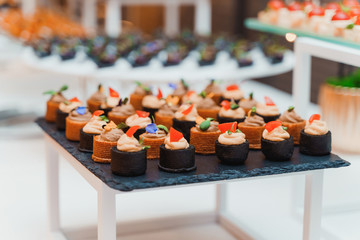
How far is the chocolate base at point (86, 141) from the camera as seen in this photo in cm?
251

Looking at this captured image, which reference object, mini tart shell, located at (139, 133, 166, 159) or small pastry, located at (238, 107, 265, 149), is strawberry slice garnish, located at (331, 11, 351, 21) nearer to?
small pastry, located at (238, 107, 265, 149)

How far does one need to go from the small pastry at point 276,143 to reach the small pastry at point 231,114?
288 millimetres

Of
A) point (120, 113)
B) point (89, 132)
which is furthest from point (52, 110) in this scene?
point (89, 132)

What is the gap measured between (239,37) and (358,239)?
4393 millimetres

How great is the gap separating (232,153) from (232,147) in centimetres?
2

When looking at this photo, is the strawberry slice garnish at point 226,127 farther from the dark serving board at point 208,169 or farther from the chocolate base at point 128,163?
the chocolate base at point 128,163

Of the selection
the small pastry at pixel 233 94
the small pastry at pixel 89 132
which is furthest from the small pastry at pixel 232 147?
the small pastry at pixel 233 94

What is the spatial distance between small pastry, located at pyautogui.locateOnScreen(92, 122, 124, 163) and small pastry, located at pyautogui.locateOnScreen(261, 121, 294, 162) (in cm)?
52

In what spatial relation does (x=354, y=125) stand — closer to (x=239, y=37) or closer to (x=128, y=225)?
(x=128, y=225)

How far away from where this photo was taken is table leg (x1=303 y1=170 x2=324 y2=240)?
2475mm

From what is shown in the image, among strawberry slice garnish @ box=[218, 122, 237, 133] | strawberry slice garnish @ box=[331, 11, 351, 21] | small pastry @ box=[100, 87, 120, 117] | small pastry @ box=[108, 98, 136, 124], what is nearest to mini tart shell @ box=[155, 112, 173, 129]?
small pastry @ box=[108, 98, 136, 124]

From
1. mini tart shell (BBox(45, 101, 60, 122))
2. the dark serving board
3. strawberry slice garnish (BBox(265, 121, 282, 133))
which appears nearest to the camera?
the dark serving board

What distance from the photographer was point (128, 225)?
321 centimetres

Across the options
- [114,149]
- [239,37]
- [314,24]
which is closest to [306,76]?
[314,24]
